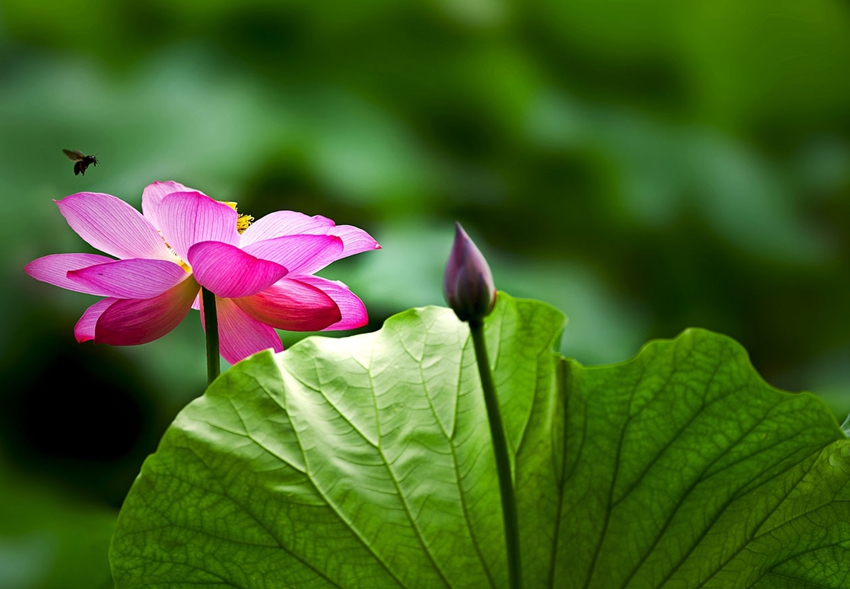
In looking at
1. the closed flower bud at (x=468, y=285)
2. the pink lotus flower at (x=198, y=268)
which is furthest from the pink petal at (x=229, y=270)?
the closed flower bud at (x=468, y=285)

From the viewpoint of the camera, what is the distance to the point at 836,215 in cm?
120

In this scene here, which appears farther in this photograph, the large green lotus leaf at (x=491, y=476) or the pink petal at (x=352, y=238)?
the pink petal at (x=352, y=238)

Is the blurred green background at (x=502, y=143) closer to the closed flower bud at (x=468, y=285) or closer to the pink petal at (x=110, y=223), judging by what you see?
the pink petal at (x=110, y=223)

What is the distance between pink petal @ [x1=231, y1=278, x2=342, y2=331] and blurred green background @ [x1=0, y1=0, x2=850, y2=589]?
46 centimetres

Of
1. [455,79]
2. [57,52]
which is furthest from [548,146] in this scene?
[57,52]

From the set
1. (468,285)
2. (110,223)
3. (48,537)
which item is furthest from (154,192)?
(48,537)

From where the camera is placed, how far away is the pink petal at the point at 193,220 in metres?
0.40

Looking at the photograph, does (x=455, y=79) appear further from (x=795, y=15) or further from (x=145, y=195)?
(x=145, y=195)

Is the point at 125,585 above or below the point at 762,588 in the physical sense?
below

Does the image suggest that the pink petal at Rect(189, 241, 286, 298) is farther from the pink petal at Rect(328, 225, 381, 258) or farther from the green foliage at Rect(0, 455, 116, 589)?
the green foliage at Rect(0, 455, 116, 589)

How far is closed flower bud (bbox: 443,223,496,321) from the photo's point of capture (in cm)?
28

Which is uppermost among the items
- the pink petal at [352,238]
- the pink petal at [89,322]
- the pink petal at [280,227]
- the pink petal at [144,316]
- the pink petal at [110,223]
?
the pink petal at [352,238]

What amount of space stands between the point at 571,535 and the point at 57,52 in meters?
1.05

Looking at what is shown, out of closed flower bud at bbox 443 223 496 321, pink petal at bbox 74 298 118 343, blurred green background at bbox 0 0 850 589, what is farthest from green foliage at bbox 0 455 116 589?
closed flower bud at bbox 443 223 496 321
